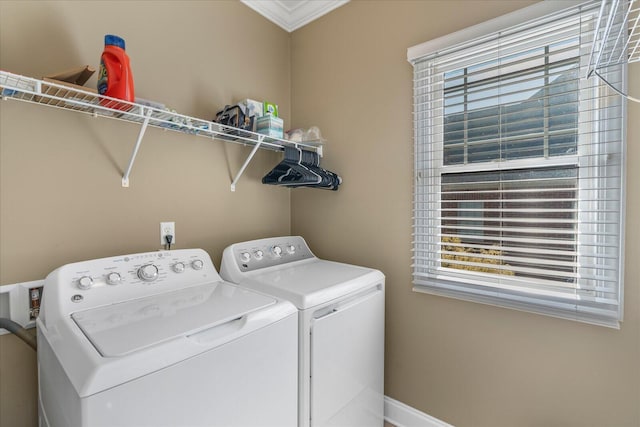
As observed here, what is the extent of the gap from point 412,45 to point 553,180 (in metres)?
1.00

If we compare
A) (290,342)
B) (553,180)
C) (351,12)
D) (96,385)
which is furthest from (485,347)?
(351,12)

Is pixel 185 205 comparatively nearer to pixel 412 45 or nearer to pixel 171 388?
pixel 171 388

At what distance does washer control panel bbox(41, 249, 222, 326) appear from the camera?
107 cm

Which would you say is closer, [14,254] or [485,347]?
[14,254]

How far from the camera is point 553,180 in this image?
4.33 ft

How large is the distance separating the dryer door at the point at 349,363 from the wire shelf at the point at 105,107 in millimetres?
1031

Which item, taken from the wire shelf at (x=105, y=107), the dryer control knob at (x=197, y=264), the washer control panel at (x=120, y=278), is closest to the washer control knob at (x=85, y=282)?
the washer control panel at (x=120, y=278)

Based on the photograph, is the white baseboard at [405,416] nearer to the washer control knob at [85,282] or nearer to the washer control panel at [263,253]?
the washer control panel at [263,253]

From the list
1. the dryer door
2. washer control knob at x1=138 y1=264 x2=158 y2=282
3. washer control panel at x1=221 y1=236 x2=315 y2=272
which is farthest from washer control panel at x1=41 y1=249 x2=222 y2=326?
the dryer door

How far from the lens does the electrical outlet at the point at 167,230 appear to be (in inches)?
62.3

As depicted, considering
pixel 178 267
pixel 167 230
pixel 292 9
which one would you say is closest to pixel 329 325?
pixel 178 267

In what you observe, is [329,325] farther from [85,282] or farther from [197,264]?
[85,282]

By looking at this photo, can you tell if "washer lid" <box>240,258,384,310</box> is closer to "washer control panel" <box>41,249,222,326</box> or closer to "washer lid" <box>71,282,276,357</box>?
"washer lid" <box>71,282,276,357</box>

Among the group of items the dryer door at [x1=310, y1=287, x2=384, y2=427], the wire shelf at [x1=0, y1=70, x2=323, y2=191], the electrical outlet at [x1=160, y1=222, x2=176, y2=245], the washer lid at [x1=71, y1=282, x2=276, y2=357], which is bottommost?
the dryer door at [x1=310, y1=287, x2=384, y2=427]
